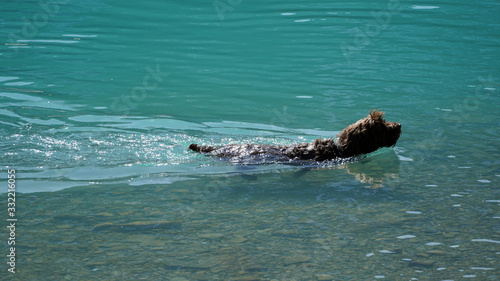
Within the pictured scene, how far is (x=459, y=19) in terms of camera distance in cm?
2208

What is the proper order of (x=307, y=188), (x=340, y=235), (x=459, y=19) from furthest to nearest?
(x=459, y=19) → (x=307, y=188) → (x=340, y=235)

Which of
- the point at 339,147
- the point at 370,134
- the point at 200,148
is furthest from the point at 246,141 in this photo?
the point at 370,134

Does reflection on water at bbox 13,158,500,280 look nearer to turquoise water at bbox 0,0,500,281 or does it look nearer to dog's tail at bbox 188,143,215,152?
turquoise water at bbox 0,0,500,281

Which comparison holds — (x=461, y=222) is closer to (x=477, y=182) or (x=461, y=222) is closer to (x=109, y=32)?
(x=477, y=182)

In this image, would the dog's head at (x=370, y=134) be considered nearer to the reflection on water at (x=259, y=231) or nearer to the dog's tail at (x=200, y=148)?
the reflection on water at (x=259, y=231)

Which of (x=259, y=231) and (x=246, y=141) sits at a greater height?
(x=246, y=141)

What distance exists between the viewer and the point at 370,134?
27.9 ft

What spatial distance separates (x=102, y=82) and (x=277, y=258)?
9632mm

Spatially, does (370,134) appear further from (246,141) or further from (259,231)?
(259,231)

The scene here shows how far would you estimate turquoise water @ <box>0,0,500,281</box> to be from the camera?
19.1ft

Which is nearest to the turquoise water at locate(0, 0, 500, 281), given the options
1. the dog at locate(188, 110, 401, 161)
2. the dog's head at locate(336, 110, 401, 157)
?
the dog at locate(188, 110, 401, 161)

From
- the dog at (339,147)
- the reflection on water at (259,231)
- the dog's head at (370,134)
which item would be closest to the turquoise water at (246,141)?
the reflection on water at (259,231)

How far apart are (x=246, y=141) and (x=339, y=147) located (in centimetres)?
180

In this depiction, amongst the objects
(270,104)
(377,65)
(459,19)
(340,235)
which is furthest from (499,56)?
(340,235)
